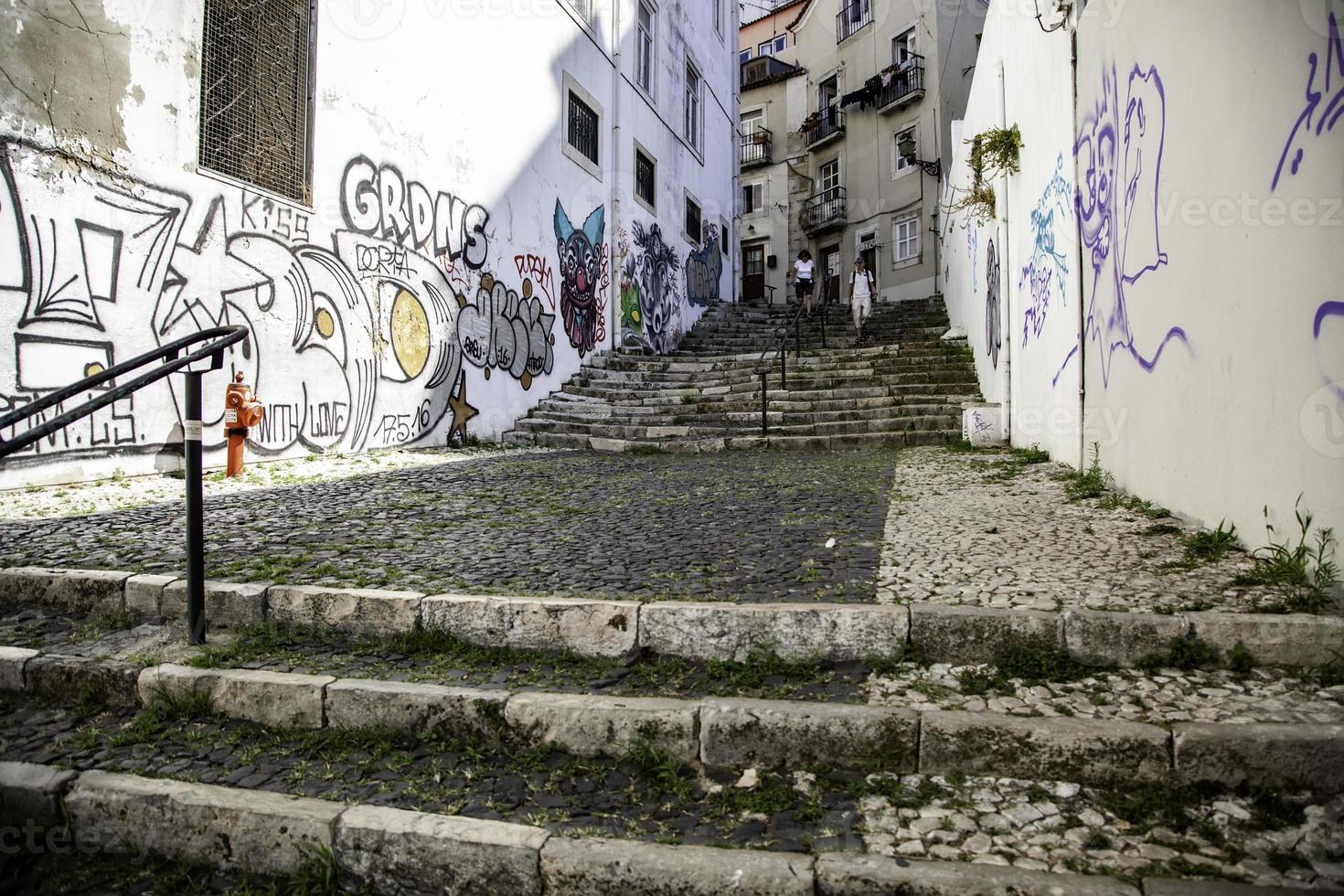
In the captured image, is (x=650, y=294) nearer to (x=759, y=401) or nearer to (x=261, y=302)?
(x=759, y=401)

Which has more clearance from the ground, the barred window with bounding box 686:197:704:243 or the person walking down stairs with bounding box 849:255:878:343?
the barred window with bounding box 686:197:704:243

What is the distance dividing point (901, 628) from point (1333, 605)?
4.67ft

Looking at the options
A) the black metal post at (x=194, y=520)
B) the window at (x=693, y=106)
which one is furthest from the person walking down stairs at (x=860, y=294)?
the black metal post at (x=194, y=520)

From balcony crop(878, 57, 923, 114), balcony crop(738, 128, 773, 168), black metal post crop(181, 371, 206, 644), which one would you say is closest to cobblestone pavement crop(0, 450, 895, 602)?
black metal post crop(181, 371, 206, 644)

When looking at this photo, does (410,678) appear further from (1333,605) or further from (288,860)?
(1333,605)

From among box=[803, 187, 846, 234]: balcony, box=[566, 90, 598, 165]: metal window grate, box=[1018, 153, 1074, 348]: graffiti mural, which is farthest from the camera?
box=[803, 187, 846, 234]: balcony

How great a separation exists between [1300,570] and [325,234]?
826cm

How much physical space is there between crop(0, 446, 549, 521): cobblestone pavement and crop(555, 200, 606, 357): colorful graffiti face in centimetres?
492

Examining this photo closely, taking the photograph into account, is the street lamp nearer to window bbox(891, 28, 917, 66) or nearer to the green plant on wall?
window bbox(891, 28, 917, 66)

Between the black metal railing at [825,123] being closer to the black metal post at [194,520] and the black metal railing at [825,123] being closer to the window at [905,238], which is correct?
the window at [905,238]

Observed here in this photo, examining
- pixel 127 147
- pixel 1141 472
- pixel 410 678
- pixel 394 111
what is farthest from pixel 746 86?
pixel 410 678

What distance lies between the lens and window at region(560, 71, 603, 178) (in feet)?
41.4

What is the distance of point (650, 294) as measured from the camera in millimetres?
16109

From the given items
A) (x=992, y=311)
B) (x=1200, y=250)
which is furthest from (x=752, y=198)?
(x=1200, y=250)
